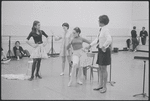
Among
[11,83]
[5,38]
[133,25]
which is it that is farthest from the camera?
[133,25]

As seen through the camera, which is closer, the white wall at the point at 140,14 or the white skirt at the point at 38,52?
the white skirt at the point at 38,52

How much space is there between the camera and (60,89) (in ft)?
18.3

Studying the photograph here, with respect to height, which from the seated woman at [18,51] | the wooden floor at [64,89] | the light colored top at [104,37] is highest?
the light colored top at [104,37]

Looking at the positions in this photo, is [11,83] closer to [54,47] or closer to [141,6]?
[54,47]

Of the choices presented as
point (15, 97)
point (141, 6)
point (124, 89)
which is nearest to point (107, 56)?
point (124, 89)

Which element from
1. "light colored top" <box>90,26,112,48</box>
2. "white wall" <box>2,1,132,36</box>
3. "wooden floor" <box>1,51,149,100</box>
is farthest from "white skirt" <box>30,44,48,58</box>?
"white wall" <box>2,1,132,36</box>

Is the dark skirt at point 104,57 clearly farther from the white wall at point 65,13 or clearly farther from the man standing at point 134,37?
the man standing at point 134,37

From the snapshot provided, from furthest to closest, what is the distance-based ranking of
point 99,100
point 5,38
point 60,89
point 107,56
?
1. point 5,38
2. point 60,89
3. point 107,56
4. point 99,100

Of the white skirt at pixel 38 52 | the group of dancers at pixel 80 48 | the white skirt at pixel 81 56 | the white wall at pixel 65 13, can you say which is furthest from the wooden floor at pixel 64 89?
the white wall at pixel 65 13

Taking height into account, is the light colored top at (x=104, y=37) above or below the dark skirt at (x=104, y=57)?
above

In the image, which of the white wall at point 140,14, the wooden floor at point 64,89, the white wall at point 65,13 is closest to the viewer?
the wooden floor at point 64,89

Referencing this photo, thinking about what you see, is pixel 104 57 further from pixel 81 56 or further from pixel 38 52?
pixel 38 52

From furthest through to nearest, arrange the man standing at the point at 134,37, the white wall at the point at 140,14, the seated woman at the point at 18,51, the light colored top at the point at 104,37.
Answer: the white wall at the point at 140,14, the man standing at the point at 134,37, the seated woman at the point at 18,51, the light colored top at the point at 104,37

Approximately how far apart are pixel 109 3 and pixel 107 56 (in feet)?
36.4
